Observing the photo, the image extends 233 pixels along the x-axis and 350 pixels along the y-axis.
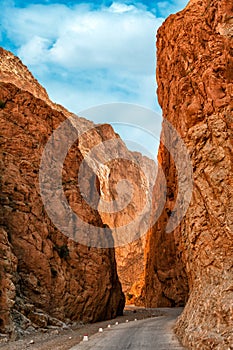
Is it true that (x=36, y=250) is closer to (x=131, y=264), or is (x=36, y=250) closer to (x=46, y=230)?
(x=46, y=230)

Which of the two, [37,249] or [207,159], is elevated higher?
[207,159]

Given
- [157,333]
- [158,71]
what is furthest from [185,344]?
[158,71]

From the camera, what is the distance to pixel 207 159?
17.7 meters

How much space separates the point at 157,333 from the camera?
720 inches

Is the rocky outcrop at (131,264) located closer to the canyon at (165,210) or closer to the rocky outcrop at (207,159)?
the canyon at (165,210)

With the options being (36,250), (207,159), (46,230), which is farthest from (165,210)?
(207,159)

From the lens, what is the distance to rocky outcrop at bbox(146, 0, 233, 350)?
13.8 meters

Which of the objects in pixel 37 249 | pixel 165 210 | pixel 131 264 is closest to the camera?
pixel 37 249

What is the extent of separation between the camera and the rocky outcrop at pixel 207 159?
13836mm

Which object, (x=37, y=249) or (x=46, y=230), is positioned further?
(x=46, y=230)

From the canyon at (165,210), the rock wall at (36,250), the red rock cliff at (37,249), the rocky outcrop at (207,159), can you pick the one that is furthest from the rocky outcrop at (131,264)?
the rocky outcrop at (207,159)

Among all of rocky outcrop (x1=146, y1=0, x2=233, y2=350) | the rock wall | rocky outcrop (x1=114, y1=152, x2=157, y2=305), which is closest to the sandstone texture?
the rock wall

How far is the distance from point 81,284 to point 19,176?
10262 mm

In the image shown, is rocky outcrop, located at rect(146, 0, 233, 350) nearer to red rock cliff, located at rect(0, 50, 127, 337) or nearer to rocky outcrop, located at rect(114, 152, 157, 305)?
red rock cliff, located at rect(0, 50, 127, 337)
